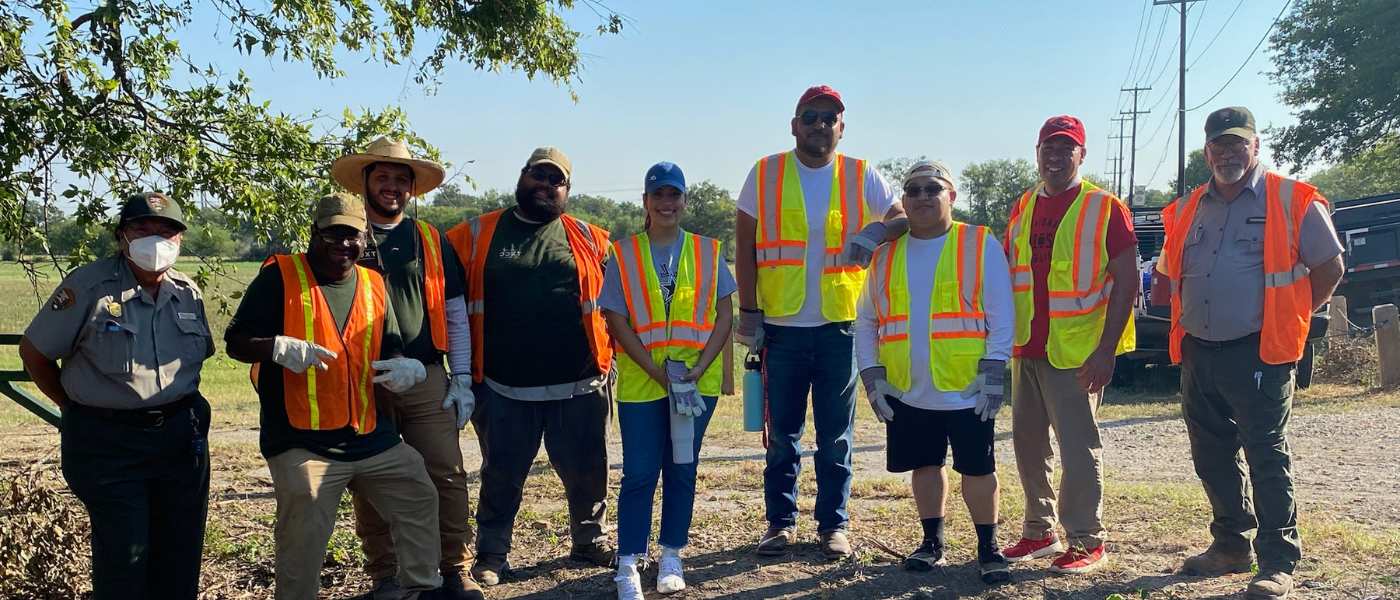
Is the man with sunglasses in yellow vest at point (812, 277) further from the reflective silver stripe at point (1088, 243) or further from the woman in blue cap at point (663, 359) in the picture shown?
the reflective silver stripe at point (1088, 243)

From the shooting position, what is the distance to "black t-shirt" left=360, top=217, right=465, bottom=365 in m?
4.50

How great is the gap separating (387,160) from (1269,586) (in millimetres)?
4567

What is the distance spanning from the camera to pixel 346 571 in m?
5.11

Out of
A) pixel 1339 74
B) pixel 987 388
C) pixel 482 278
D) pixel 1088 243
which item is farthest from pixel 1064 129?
pixel 1339 74

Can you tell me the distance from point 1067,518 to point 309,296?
3784mm

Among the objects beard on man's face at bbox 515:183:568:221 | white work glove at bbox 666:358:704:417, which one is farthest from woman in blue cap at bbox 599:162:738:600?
beard on man's face at bbox 515:183:568:221

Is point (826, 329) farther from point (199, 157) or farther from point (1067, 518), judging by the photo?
point (199, 157)

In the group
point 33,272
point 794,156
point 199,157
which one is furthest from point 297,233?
point 794,156

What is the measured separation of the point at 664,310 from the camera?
4.65 m

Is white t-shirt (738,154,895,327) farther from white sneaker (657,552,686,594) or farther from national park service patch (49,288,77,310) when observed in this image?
national park service patch (49,288,77,310)

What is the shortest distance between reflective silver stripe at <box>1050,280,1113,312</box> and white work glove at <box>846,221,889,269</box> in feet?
3.07

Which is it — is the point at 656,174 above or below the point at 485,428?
above

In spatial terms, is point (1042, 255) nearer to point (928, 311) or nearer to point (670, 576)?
point (928, 311)

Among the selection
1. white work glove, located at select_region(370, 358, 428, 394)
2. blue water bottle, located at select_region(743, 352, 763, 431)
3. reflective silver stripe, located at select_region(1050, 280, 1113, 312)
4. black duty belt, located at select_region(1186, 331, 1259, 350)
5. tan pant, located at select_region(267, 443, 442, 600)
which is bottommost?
tan pant, located at select_region(267, 443, 442, 600)
